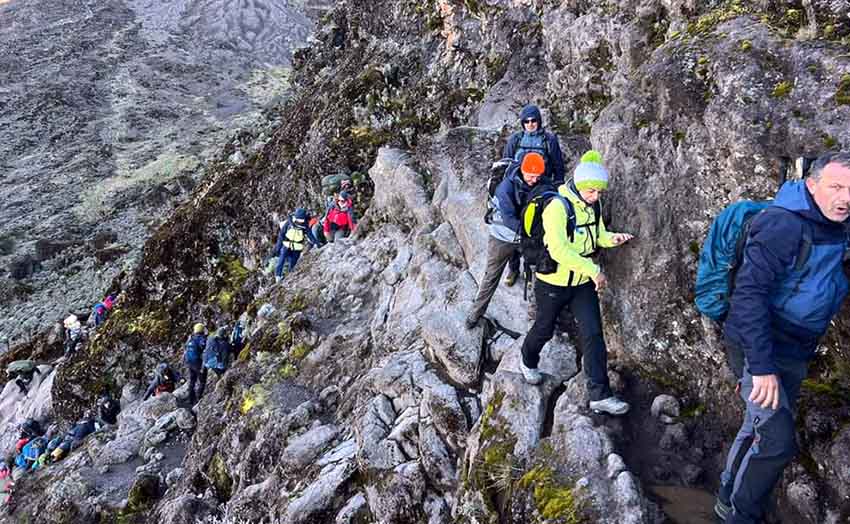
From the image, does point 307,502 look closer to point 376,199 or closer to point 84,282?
point 376,199

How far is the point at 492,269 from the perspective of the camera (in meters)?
10.4

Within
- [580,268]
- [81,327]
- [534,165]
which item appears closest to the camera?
[580,268]

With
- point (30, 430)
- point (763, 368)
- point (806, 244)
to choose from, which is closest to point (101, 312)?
point (30, 430)

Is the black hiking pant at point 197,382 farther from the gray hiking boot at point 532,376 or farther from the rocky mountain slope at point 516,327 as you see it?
the gray hiking boot at point 532,376

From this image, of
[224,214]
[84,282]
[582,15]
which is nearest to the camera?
[582,15]

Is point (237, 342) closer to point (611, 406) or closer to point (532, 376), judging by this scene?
point (532, 376)

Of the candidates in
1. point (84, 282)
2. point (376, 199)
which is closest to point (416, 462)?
point (376, 199)

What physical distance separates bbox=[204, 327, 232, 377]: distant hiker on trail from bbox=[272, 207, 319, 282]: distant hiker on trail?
345cm

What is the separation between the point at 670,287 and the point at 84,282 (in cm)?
5224

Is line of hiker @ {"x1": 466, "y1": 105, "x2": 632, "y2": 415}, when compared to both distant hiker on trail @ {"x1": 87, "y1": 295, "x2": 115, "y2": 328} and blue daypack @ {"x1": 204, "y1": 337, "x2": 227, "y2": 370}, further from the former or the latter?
distant hiker on trail @ {"x1": 87, "y1": 295, "x2": 115, "y2": 328}

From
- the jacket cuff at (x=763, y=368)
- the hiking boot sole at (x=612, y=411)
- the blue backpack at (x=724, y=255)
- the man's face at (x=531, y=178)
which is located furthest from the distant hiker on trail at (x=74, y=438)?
the jacket cuff at (x=763, y=368)

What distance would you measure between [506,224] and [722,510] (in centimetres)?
507

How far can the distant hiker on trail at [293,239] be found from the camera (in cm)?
2158

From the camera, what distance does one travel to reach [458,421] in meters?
9.64
